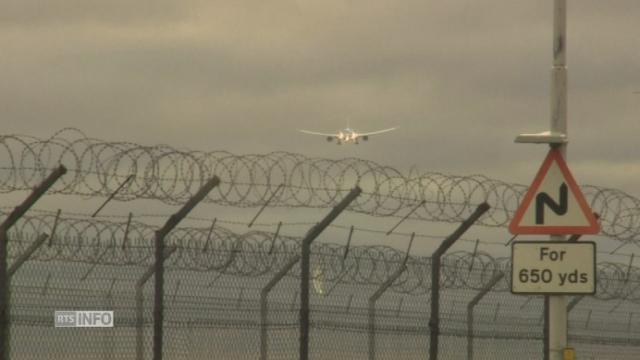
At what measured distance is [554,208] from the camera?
16.7 metres

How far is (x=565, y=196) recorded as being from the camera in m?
16.7

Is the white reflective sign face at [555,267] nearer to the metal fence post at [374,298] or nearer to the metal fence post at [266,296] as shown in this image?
the metal fence post at [266,296]

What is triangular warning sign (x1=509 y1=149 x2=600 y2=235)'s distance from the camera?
16.7m

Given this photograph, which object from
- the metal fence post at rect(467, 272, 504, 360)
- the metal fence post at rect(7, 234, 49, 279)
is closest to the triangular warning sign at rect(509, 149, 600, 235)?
the metal fence post at rect(7, 234, 49, 279)

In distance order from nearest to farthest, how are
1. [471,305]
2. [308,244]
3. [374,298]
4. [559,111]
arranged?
[559,111], [308,244], [374,298], [471,305]

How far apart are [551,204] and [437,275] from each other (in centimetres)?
406

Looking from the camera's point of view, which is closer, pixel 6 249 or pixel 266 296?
pixel 6 249

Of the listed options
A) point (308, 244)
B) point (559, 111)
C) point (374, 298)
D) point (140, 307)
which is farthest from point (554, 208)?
point (374, 298)

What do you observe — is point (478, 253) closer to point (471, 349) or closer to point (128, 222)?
point (471, 349)

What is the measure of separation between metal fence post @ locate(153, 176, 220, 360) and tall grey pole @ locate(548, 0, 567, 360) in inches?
119

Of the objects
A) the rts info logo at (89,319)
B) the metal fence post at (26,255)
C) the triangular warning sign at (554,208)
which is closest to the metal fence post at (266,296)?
the rts info logo at (89,319)

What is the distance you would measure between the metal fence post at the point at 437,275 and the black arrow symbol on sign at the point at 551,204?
357 centimetres

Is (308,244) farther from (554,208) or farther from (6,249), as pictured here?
(6,249)

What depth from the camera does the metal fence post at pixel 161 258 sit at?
16875 millimetres
